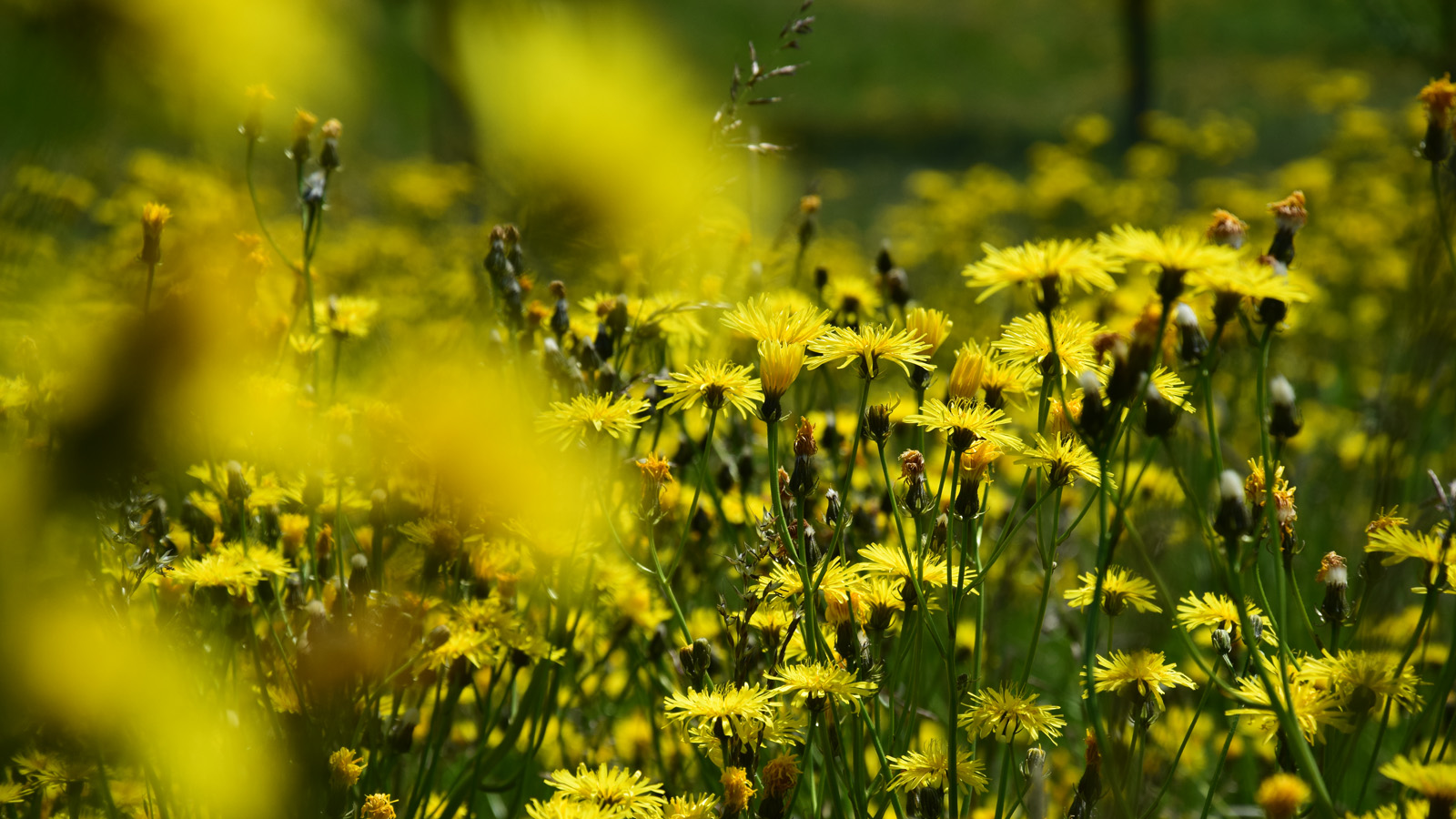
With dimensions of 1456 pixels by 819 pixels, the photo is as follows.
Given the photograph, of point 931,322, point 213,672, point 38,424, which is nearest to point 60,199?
point 38,424

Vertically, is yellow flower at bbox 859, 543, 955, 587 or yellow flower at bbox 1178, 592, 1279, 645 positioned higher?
yellow flower at bbox 859, 543, 955, 587

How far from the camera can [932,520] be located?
1271 mm

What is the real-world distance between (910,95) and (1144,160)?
1372 cm

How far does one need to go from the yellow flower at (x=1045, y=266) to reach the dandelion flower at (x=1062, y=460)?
0.21m

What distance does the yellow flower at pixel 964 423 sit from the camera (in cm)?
104

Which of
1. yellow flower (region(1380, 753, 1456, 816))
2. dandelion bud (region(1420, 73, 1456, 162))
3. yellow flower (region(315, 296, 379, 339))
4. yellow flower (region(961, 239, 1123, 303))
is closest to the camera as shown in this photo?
yellow flower (region(1380, 753, 1456, 816))

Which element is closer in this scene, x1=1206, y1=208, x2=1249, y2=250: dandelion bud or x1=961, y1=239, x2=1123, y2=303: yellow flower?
x1=961, y1=239, x2=1123, y2=303: yellow flower

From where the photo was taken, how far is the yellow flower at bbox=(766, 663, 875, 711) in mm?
966

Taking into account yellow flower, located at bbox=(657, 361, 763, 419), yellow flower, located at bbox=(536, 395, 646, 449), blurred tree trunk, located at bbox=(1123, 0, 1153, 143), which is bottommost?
yellow flower, located at bbox=(536, 395, 646, 449)

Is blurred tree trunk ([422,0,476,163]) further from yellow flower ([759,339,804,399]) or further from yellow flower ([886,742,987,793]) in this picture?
yellow flower ([886,742,987,793])

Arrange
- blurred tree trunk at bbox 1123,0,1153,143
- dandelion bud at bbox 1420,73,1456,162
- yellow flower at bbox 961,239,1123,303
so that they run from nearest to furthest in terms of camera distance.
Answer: yellow flower at bbox 961,239,1123,303
dandelion bud at bbox 1420,73,1456,162
blurred tree trunk at bbox 1123,0,1153,143

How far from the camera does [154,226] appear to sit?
105cm

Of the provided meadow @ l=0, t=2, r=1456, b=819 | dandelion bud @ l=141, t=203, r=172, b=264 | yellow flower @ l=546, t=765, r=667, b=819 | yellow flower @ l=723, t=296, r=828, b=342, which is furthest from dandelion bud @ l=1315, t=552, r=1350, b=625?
dandelion bud @ l=141, t=203, r=172, b=264

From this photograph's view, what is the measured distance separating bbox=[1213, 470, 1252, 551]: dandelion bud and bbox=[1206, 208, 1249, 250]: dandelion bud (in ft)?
0.97
